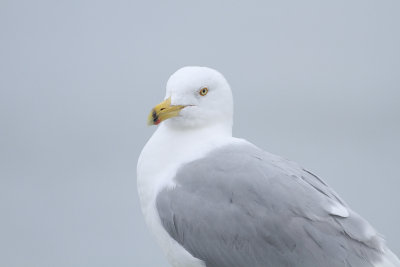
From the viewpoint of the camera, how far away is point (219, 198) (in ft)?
10.00

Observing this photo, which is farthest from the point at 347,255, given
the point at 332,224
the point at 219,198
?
the point at 219,198

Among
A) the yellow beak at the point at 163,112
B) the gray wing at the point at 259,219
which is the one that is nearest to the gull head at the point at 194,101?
the yellow beak at the point at 163,112

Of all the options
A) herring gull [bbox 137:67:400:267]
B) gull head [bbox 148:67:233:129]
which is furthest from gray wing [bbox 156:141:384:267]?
gull head [bbox 148:67:233:129]

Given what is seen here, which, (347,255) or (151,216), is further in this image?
(151,216)

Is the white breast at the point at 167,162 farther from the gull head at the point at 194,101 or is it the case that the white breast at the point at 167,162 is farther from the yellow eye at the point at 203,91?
the yellow eye at the point at 203,91

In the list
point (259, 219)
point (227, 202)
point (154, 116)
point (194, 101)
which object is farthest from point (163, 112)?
point (259, 219)

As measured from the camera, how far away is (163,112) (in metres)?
3.17

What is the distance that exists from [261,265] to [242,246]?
125mm

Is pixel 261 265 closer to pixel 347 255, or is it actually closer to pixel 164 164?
pixel 347 255

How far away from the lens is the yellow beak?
3162 mm

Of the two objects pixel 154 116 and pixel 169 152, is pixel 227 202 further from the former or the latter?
pixel 154 116

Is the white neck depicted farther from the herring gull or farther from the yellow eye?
the yellow eye

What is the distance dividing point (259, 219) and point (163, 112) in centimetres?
71

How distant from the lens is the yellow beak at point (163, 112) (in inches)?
124
